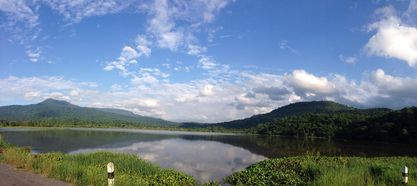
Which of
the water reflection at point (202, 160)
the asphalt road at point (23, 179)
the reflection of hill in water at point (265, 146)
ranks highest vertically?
the asphalt road at point (23, 179)

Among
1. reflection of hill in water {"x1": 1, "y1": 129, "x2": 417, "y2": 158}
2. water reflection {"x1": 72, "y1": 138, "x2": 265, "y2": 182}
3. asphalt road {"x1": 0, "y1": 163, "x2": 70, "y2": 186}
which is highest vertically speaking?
asphalt road {"x1": 0, "y1": 163, "x2": 70, "y2": 186}

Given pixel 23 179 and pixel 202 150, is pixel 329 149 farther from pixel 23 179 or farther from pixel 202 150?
pixel 23 179

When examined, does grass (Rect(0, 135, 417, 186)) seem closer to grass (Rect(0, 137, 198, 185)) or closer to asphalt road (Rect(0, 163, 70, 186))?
grass (Rect(0, 137, 198, 185))

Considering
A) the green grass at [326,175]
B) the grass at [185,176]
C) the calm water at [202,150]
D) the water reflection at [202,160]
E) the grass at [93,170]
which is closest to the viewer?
the grass at [93,170]

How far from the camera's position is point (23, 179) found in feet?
→ 53.7

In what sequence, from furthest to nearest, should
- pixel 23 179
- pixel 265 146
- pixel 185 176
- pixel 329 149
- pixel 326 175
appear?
1. pixel 265 146
2. pixel 329 149
3. pixel 185 176
4. pixel 326 175
5. pixel 23 179

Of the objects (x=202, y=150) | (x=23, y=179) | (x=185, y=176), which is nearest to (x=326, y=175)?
(x=185, y=176)

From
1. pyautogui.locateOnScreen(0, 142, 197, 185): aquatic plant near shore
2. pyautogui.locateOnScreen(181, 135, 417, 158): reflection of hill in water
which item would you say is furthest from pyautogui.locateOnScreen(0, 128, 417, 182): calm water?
pyautogui.locateOnScreen(0, 142, 197, 185): aquatic plant near shore

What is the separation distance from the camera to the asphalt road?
607 inches

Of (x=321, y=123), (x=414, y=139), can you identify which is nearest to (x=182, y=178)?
(x=414, y=139)

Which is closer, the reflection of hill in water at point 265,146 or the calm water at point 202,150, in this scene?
the calm water at point 202,150

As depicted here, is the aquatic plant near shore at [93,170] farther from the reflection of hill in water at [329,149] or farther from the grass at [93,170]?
the reflection of hill in water at [329,149]

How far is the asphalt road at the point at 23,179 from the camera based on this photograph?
15.4 metres

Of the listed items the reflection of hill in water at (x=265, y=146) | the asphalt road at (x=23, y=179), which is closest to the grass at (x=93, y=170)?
the asphalt road at (x=23, y=179)
